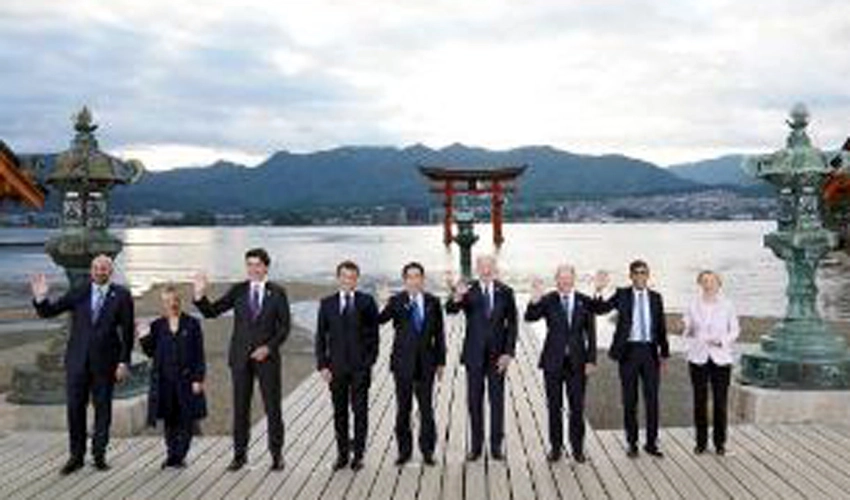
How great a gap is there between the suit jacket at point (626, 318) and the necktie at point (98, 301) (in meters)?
4.48

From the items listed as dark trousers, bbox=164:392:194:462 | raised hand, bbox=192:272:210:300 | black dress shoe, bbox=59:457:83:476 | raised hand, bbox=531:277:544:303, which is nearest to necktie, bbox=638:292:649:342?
raised hand, bbox=531:277:544:303

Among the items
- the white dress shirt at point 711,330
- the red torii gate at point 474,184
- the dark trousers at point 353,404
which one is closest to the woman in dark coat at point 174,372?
the dark trousers at point 353,404

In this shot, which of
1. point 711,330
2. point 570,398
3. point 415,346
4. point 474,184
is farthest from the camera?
point 474,184

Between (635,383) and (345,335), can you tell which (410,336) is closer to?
(345,335)

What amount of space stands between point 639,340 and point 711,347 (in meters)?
0.74

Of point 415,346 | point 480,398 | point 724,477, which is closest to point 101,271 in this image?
point 415,346

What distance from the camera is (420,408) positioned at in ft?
31.6

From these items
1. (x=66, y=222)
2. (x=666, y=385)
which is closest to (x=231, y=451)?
(x=66, y=222)

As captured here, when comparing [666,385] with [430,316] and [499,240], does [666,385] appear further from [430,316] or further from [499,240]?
[499,240]

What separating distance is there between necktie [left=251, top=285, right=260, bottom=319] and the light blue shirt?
135 inches

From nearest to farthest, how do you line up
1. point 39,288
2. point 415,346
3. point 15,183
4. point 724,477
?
1. point 724,477
2. point 39,288
3. point 415,346
4. point 15,183

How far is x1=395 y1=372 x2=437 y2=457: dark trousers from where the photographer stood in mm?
9602

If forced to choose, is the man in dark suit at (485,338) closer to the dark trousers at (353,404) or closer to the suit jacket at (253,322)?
the dark trousers at (353,404)

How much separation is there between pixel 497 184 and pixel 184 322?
38.5 metres
